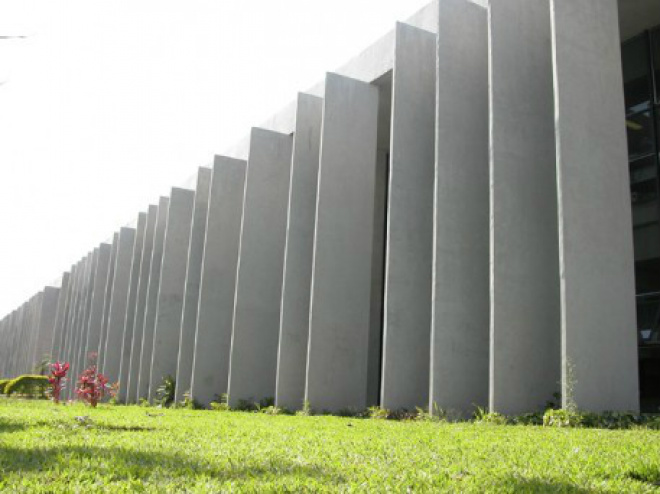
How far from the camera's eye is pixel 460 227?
13.6 m

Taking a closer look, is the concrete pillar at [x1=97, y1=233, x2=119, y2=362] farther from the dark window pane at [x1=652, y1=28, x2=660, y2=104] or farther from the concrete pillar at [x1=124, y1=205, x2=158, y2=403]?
the dark window pane at [x1=652, y1=28, x2=660, y2=104]

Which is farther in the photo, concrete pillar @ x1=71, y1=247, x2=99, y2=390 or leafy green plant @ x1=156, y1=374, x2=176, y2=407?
concrete pillar @ x1=71, y1=247, x2=99, y2=390

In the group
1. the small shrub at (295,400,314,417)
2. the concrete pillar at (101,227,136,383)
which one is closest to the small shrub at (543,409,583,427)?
the small shrub at (295,400,314,417)

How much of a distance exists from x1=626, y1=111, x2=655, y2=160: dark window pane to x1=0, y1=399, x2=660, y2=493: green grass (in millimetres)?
8993

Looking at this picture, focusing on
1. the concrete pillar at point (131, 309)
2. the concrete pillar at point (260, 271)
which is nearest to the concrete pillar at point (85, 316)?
the concrete pillar at point (131, 309)

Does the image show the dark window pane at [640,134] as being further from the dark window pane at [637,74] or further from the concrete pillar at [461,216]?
the concrete pillar at [461,216]

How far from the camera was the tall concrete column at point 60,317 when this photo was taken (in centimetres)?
5188

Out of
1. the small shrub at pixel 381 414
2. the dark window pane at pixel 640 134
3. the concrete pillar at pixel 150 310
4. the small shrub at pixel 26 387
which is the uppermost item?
the dark window pane at pixel 640 134

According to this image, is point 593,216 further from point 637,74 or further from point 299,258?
point 299,258

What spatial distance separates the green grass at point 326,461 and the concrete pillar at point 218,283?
545 inches

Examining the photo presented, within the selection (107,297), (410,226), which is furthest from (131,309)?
(410,226)

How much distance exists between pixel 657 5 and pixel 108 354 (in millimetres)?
29840

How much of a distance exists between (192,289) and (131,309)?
30.0 feet

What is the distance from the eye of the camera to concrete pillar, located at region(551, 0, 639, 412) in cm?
1059
